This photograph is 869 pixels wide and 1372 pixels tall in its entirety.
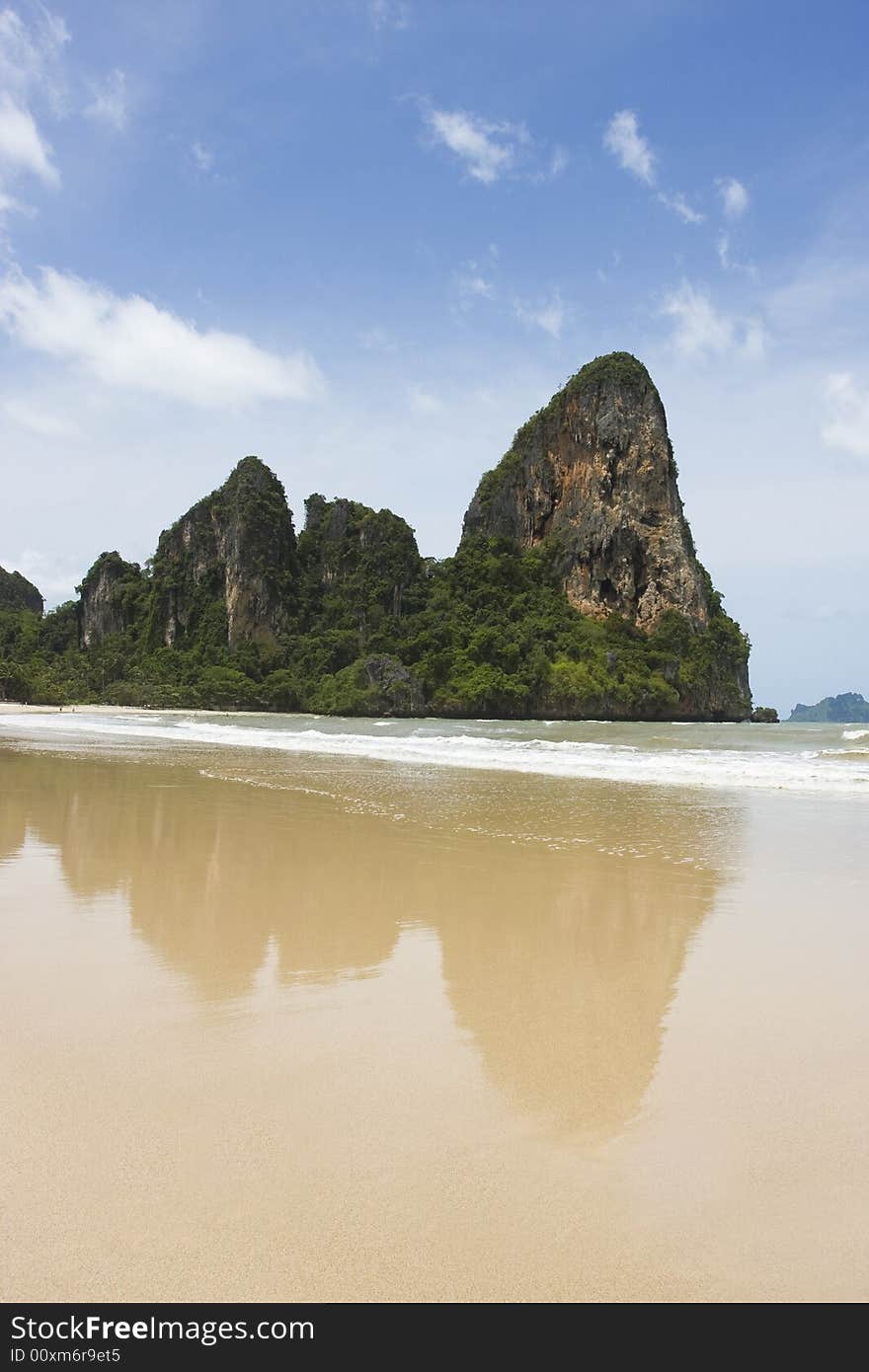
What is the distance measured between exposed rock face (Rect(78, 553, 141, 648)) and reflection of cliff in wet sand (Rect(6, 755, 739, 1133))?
7742 centimetres

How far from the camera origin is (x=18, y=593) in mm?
100500

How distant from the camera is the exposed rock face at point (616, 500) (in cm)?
7019

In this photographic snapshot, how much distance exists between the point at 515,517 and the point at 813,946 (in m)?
79.1

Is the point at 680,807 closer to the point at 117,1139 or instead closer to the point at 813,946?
the point at 813,946

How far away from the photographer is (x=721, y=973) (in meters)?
3.94

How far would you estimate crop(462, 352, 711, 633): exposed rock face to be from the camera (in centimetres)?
7019

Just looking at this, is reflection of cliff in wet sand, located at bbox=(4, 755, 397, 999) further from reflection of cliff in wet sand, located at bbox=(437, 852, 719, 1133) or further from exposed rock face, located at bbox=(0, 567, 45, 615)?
exposed rock face, located at bbox=(0, 567, 45, 615)

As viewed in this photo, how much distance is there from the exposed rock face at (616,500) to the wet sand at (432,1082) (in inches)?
2621

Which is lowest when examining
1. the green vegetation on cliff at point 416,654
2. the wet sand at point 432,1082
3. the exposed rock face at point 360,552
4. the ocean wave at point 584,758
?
the wet sand at point 432,1082

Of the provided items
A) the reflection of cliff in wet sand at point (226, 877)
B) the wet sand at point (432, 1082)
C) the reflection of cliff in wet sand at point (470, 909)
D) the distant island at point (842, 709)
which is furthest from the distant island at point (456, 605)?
the distant island at point (842, 709)

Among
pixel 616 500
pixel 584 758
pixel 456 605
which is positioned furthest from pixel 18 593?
pixel 584 758

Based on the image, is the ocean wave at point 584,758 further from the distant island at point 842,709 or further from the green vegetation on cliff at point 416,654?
the distant island at point 842,709

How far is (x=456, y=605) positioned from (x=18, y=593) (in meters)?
60.7

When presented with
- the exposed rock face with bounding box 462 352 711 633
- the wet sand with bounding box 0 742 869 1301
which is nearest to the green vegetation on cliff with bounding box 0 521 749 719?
the exposed rock face with bounding box 462 352 711 633
